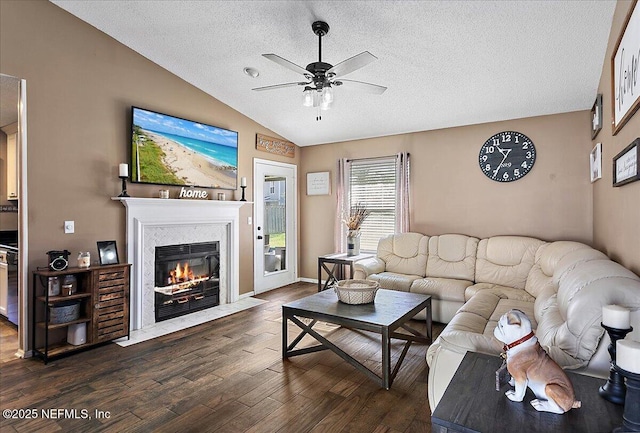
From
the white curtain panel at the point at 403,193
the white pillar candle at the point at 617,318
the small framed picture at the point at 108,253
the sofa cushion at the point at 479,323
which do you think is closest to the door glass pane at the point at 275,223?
the white curtain panel at the point at 403,193

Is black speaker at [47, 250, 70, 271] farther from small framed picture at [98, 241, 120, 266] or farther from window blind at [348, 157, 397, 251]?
window blind at [348, 157, 397, 251]

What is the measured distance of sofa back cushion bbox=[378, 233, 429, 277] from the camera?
191 inches

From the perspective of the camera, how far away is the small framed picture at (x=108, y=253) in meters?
3.64

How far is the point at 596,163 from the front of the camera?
11.8ft

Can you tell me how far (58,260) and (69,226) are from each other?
404 mm

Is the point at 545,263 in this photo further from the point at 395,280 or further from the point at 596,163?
the point at 395,280

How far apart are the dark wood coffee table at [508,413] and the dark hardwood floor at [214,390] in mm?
1069

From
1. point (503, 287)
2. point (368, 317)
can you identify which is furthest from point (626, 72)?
point (503, 287)

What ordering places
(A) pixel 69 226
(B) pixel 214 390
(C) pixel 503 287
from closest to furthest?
(B) pixel 214 390 < (A) pixel 69 226 < (C) pixel 503 287

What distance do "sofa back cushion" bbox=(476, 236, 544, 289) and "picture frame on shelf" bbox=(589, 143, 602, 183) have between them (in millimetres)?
913

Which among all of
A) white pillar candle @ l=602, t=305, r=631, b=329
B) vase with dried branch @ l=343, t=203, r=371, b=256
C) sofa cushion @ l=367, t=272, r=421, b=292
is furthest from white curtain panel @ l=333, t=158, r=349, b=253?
white pillar candle @ l=602, t=305, r=631, b=329

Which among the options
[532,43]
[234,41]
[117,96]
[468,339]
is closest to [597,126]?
[532,43]

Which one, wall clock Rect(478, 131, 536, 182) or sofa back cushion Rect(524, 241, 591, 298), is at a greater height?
wall clock Rect(478, 131, 536, 182)

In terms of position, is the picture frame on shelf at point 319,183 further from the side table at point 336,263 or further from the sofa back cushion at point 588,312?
the sofa back cushion at point 588,312
